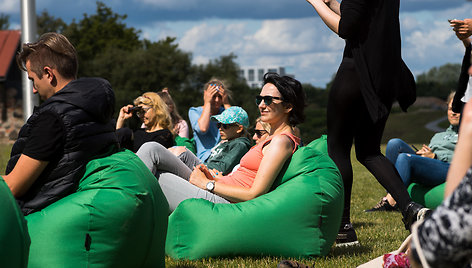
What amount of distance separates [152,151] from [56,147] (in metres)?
1.42

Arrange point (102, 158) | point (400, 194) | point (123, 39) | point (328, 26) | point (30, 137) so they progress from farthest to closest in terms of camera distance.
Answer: point (123, 39), point (328, 26), point (400, 194), point (102, 158), point (30, 137)

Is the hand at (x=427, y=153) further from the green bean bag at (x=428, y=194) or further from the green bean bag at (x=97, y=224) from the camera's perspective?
the green bean bag at (x=97, y=224)

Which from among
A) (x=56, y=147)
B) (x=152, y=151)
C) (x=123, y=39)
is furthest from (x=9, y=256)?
(x=123, y=39)

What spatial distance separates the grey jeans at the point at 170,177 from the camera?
416 cm

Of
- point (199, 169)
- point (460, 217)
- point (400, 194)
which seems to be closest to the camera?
point (460, 217)

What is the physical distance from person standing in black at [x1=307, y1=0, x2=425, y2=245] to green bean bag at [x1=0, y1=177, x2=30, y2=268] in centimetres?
221

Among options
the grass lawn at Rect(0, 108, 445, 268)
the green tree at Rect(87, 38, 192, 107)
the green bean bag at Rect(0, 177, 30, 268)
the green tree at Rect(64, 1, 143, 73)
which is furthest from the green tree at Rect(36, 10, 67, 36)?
the green bean bag at Rect(0, 177, 30, 268)

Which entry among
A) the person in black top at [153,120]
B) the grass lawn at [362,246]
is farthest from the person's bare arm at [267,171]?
the person in black top at [153,120]

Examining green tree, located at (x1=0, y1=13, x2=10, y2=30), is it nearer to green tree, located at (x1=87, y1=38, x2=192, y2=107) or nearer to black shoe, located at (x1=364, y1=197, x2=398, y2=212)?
green tree, located at (x1=87, y1=38, x2=192, y2=107)

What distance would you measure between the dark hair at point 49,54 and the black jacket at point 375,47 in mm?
1768

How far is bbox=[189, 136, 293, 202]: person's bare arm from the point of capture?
3.85m

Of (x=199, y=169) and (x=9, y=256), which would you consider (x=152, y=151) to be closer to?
(x=199, y=169)

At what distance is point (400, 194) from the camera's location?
375 centimetres

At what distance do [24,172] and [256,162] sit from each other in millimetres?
1716
